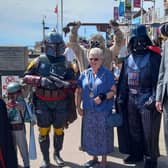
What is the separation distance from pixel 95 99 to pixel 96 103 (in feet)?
0.23

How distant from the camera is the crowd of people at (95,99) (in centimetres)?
478

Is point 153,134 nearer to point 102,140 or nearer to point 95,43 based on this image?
point 102,140

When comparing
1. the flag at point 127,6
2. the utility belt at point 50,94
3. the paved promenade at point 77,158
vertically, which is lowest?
the paved promenade at point 77,158

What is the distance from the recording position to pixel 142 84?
4.81 m

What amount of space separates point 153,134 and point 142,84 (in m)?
0.63

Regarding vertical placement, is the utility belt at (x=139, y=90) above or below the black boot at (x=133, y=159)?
above

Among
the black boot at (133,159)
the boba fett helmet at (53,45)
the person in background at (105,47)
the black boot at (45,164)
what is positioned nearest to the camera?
the boba fett helmet at (53,45)

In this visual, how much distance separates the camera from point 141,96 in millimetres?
4852

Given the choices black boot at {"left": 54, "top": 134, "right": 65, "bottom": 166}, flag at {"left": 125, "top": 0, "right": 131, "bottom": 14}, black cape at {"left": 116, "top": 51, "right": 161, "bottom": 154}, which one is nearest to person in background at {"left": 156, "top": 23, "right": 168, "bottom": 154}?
black cape at {"left": 116, "top": 51, "right": 161, "bottom": 154}

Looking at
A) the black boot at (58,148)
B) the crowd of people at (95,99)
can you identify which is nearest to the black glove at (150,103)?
the crowd of people at (95,99)

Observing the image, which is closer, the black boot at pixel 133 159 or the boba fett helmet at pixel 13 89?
the boba fett helmet at pixel 13 89

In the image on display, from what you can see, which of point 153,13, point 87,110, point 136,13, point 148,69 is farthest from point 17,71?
point 136,13

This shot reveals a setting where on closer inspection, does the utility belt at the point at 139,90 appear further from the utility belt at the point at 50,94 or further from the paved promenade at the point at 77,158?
the paved promenade at the point at 77,158

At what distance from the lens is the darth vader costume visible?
15.7 ft
